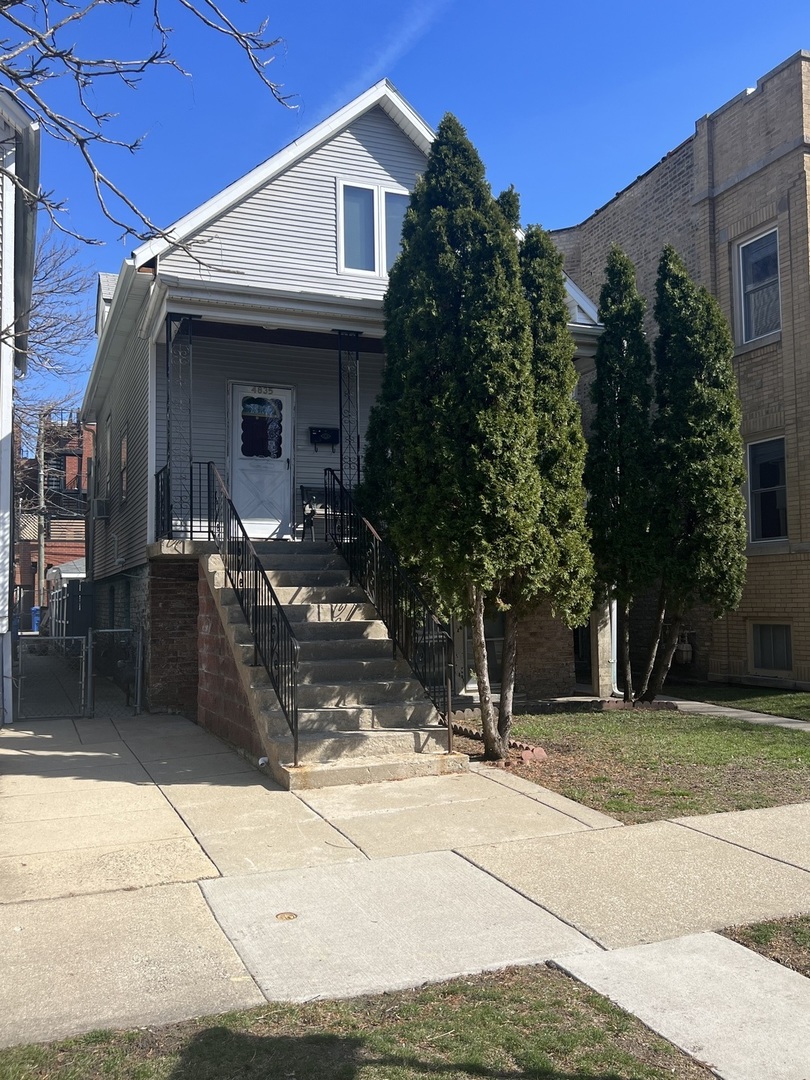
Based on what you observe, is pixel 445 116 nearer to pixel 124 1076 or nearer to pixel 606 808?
pixel 606 808

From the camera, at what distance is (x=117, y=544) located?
52.3ft

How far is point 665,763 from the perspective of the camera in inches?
333

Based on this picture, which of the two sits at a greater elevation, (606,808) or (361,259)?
(361,259)

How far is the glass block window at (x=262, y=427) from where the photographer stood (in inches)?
529

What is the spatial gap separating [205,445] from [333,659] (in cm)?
522

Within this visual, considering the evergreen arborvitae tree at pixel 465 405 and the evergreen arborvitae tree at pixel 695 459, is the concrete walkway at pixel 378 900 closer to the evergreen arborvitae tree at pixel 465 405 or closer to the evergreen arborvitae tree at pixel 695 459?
the evergreen arborvitae tree at pixel 465 405

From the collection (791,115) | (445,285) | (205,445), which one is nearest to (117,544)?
(205,445)

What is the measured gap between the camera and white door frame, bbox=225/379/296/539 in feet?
43.5

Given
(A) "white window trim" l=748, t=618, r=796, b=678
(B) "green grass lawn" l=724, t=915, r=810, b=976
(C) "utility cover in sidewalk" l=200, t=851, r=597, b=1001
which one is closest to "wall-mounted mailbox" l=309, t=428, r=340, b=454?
(A) "white window trim" l=748, t=618, r=796, b=678

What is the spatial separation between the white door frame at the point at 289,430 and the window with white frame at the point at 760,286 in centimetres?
742

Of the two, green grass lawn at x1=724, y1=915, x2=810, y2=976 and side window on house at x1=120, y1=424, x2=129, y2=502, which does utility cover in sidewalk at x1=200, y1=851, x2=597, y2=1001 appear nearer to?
green grass lawn at x1=724, y1=915, x2=810, y2=976

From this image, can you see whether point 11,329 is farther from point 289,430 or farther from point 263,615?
point 263,615

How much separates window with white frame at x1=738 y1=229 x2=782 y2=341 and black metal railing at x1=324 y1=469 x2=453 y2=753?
789cm

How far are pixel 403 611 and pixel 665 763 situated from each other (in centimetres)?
291
